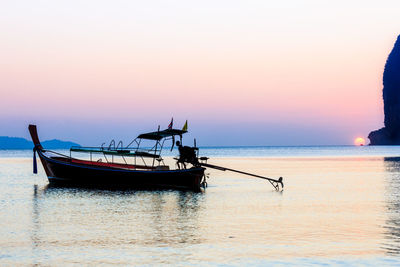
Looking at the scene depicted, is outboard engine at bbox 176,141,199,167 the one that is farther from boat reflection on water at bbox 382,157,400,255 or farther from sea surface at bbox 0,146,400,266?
boat reflection on water at bbox 382,157,400,255

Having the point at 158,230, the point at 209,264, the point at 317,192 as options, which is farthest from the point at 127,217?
the point at 317,192

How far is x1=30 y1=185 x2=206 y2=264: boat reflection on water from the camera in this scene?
61.0 feet

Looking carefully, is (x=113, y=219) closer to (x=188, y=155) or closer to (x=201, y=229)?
(x=201, y=229)

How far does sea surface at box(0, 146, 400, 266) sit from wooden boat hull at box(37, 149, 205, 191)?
2.83 metres

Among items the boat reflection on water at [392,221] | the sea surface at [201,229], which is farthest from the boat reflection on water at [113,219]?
the boat reflection on water at [392,221]

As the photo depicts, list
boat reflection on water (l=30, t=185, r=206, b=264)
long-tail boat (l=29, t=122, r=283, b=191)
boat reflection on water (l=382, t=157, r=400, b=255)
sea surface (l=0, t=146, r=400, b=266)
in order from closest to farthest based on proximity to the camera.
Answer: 1. sea surface (l=0, t=146, r=400, b=266)
2. boat reflection on water (l=382, t=157, r=400, b=255)
3. boat reflection on water (l=30, t=185, r=206, b=264)
4. long-tail boat (l=29, t=122, r=283, b=191)

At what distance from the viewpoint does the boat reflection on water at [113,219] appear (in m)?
18.6

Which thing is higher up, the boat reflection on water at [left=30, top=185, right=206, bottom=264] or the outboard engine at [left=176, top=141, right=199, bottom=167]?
the outboard engine at [left=176, top=141, right=199, bottom=167]

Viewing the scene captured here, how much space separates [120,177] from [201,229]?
20714 mm

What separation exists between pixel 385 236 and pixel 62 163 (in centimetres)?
2937

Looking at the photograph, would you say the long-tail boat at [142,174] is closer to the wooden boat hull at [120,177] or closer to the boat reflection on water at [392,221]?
the wooden boat hull at [120,177]

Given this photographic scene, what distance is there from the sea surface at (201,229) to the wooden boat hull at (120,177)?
111 inches

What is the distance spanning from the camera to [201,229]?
21328 mm

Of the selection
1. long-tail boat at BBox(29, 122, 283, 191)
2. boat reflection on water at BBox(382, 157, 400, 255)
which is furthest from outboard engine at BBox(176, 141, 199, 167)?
boat reflection on water at BBox(382, 157, 400, 255)
